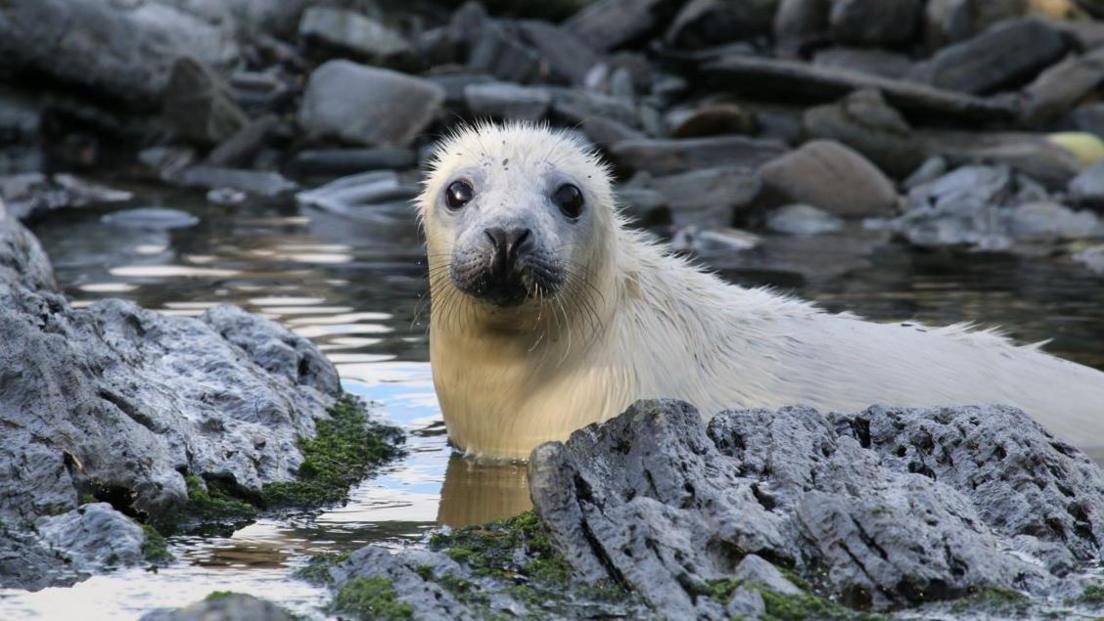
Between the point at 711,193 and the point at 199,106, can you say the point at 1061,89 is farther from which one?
the point at 199,106

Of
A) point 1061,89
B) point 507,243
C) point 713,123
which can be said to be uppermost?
point 1061,89

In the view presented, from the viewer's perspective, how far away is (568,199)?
7367 mm

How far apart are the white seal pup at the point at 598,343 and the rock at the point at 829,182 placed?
945 cm

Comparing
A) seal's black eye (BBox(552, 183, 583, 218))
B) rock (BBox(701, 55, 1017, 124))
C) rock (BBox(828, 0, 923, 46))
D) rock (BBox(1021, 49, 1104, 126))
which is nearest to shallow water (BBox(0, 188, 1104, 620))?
seal's black eye (BBox(552, 183, 583, 218))

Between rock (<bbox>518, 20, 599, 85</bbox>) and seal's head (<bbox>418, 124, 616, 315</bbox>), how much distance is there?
15.9 m

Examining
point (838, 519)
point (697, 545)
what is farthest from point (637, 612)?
point (838, 519)

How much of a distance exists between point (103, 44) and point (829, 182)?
29.5 ft

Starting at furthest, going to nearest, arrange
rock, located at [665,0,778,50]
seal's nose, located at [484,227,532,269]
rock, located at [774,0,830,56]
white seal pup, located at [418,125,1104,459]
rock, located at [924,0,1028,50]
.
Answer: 1. rock, located at [665,0,778,50]
2. rock, located at [774,0,830,56]
3. rock, located at [924,0,1028,50]
4. white seal pup, located at [418,125,1104,459]
5. seal's nose, located at [484,227,532,269]

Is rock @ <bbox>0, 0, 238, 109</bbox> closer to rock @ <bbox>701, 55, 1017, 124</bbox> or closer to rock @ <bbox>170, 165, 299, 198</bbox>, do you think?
rock @ <bbox>170, 165, 299, 198</bbox>

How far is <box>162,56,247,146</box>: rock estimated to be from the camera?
20.3 metres

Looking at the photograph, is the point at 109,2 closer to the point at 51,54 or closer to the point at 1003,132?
the point at 51,54

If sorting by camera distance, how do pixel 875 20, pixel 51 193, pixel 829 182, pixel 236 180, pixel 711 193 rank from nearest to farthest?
pixel 711 193, pixel 829 182, pixel 51 193, pixel 236 180, pixel 875 20

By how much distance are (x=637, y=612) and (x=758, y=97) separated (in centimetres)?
1706

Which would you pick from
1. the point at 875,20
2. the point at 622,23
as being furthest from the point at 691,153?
the point at 622,23
